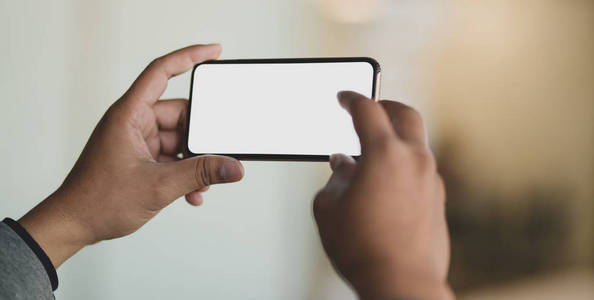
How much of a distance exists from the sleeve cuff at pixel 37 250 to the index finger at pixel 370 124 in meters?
0.36

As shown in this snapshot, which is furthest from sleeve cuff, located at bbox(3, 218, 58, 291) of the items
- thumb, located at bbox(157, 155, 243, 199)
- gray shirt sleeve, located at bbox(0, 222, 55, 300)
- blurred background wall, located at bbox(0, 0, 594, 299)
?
blurred background wall, located at bbox(0, 0, 594, 299)

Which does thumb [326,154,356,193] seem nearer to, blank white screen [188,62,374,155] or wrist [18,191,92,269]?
blank white screen [188,62,374,155]

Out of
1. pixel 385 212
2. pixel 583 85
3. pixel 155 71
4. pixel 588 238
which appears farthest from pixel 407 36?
pixel 385 212

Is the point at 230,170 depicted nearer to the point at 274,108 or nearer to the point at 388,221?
the point at 274,108

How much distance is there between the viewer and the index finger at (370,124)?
0.33 meters

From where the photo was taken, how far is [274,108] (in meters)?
0.66

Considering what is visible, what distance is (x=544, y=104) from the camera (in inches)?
53.6

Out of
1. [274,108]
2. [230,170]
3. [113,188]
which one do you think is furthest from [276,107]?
[113,188]

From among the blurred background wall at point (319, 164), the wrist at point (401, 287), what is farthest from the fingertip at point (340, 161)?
the blurred background wall at point (319, 164)

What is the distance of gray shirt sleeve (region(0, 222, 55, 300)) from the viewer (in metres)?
0.45

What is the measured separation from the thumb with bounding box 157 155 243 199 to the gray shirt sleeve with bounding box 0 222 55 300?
164 millimetres

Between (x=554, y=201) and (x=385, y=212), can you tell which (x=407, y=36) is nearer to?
(x=554, y=201)

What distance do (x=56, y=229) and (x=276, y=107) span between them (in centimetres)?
31

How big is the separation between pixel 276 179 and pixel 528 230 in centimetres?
74
